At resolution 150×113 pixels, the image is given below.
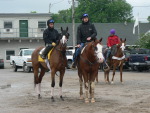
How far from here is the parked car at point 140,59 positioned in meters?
31.2

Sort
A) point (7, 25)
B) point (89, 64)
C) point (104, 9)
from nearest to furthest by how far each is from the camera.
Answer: point (89, 64) < point (7, 25) < point (104, 9)

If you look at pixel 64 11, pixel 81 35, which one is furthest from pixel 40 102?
pixel 64 11

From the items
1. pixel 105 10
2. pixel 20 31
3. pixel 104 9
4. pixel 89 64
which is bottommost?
pixel 89 64

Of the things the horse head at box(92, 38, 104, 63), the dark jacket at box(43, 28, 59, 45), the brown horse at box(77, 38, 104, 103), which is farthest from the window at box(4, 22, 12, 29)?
the horse head at box(92, 38, 104, 63)

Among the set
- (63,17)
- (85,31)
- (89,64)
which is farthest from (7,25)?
(63,17)

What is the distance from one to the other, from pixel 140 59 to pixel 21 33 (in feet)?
88.4

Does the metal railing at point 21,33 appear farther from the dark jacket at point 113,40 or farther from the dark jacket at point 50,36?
the dark jacket at point 50,36

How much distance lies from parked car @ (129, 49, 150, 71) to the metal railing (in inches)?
942

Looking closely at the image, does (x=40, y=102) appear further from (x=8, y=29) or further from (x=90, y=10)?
(x=90, y=10)

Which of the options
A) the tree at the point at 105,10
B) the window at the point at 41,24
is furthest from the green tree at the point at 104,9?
the window at the point at 41,24

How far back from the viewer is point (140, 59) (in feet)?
104

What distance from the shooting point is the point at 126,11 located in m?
82.5

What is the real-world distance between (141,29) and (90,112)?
182 ft

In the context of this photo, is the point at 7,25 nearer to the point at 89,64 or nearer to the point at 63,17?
the point at 89,64
